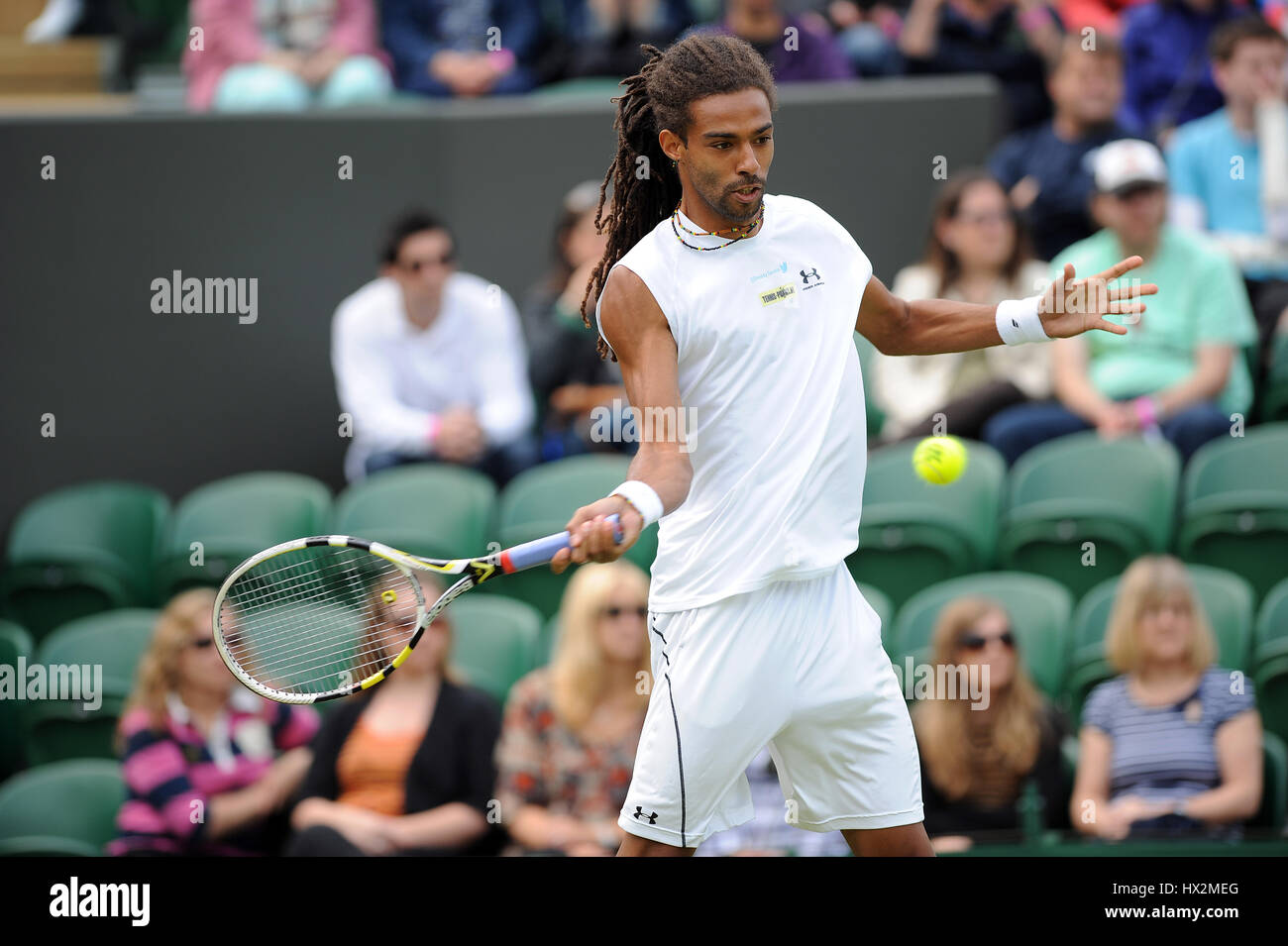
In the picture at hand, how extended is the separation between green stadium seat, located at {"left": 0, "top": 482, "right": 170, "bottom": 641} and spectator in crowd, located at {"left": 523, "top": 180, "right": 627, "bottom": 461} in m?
1.69

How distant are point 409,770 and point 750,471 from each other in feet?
8.33

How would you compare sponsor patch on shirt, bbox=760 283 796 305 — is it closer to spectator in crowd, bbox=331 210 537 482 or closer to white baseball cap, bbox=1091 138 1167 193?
white baseball cap, bbox=1091 138 1167 193

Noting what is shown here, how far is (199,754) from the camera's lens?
5926mm

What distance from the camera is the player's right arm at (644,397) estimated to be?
3273 millimetres

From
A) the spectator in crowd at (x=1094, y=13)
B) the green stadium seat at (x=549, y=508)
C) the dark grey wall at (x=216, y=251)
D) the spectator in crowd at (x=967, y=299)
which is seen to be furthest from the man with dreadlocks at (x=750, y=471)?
the spectator in crowd at (x=1094, y=13)

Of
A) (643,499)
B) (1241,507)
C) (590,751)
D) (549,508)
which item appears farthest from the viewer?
(549,508)

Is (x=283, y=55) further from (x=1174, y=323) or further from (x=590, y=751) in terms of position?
(x=1174, y=323)

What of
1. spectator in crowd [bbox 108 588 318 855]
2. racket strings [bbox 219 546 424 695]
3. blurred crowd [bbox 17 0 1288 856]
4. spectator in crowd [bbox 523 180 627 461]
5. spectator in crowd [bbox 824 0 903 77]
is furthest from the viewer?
spectator in crowd [bbox 824 0 903 77]

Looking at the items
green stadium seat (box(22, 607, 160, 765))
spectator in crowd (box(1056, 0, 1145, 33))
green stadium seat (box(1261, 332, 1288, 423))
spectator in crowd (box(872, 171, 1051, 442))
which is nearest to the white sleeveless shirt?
spectator in crowd (box(872, 171, 1051, 442))

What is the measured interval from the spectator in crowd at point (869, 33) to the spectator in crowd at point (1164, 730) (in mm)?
3322

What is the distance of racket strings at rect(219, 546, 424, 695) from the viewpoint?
424 cm

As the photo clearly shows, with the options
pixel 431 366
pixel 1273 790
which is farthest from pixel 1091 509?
pixel 431 366

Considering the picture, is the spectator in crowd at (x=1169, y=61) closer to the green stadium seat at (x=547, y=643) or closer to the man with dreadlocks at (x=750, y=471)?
the green stadium seat at (x=547, y=643)
